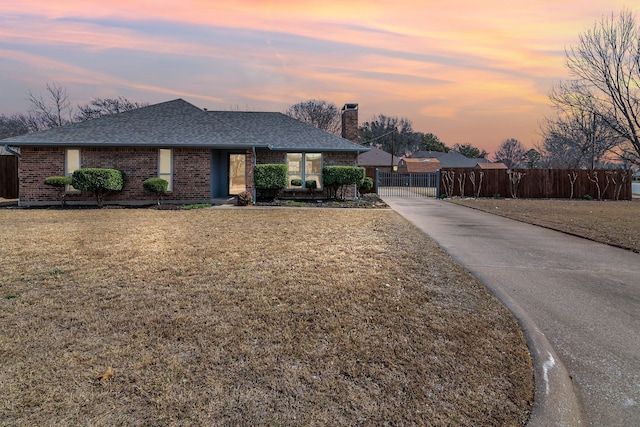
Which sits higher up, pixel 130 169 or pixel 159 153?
pixel 159 153

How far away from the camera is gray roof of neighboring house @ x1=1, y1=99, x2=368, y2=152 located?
13.9 meters

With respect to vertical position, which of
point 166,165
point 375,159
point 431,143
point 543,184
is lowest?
point 543,184

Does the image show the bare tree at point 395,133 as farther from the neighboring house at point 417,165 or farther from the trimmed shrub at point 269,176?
the trimmed shrub at point 269,176

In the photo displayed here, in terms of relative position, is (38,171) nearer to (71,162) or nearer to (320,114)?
(71,162)

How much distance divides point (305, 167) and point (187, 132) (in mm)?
5343

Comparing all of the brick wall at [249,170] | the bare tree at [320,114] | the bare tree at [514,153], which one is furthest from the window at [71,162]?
the bare tree at [514,153]

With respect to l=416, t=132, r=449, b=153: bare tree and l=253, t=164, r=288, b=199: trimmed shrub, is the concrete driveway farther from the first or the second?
l=416, t=132, r=449, b=153: bare tree

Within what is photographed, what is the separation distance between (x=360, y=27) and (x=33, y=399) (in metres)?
10.6

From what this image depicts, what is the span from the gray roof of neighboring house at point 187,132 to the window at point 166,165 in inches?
19.9

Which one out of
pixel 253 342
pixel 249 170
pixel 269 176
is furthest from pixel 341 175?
pixel 253 342

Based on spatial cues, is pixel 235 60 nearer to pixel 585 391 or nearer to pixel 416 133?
pixel 585 391

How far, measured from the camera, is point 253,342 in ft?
9.46

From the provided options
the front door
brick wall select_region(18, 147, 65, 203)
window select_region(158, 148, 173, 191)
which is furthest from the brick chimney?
brick wall select_region(18, 147, 65, 203)

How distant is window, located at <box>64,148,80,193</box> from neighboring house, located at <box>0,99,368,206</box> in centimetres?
4
